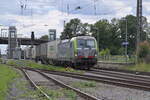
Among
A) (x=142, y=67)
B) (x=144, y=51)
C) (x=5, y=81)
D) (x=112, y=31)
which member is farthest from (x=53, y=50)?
(x=112, y=31)

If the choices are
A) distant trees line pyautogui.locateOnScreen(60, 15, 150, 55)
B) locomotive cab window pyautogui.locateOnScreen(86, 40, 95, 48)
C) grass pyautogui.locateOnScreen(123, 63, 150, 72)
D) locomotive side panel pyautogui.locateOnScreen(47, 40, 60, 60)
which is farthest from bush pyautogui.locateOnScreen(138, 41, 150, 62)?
distant trees line pyautogui.locateOnScreen(60, 15, 150, 55)

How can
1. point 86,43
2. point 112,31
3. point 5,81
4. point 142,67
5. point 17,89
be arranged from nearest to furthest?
point 17,89 → point 5,81 → point 142,67 → point 86,43 → point 112,31

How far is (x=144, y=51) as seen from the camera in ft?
119

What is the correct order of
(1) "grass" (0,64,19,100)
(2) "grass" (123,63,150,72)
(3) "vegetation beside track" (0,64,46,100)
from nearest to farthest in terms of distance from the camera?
(3) "vegetation beside track" (0,64,46,100) < (1) "grass" (0,64,19,100) < (2) "grass" (123,63,150,72)

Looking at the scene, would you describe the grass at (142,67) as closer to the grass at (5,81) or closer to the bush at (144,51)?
the bush at (144,51)

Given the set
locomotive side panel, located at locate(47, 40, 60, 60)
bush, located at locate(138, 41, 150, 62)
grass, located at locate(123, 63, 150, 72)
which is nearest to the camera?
grass, located at locate(123, 63, 150, 72)

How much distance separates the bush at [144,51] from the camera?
36.1 m

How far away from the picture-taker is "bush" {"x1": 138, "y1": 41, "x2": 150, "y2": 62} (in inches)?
1421

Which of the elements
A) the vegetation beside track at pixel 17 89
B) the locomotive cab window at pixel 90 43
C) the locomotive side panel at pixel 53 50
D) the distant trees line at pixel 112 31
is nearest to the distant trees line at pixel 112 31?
the distant trees line at pixel 112 31

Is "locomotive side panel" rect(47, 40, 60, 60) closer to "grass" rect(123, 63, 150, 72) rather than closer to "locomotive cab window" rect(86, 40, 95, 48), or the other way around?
→ "locomotive cab window" rect(86, 40, 95, 48)

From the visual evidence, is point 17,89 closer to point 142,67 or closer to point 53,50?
point 142,67

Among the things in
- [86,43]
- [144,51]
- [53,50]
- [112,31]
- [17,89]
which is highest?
[112,31]

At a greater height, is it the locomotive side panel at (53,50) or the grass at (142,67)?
the locomotive side panel at (53,50)

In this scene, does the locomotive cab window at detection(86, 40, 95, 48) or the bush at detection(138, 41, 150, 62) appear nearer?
the bush at detection(138, 41, 150, 62)
